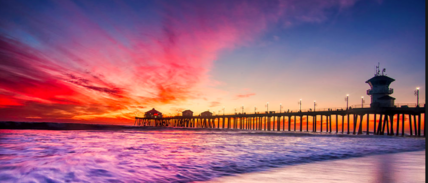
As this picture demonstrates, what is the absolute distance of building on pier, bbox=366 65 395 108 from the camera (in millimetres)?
43844

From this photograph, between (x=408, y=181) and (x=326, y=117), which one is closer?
(x=408, y=181)

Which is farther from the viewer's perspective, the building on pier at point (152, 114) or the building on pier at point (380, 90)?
the building on pier at point (152, 114)

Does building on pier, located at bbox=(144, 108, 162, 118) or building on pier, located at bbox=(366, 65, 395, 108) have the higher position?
building on pier, located at bbox=(366, 65, 395, 108)

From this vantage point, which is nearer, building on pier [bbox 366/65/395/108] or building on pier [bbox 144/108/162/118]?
building on pier [bbox 366/65/395/108]

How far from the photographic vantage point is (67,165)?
662cm

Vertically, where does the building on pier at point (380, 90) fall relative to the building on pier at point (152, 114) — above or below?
above

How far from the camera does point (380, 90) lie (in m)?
45.7

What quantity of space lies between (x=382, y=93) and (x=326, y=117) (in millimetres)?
15022

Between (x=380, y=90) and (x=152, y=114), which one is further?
(x=152, y=114)

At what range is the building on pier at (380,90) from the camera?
43.8 metres

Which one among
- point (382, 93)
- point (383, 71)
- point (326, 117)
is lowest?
point (326, 117)

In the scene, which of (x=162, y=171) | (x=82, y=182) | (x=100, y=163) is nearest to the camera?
(x=82, y=182)

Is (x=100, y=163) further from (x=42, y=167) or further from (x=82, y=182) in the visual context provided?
(x=82, y=182)

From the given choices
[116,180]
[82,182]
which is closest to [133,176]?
[116,180]
